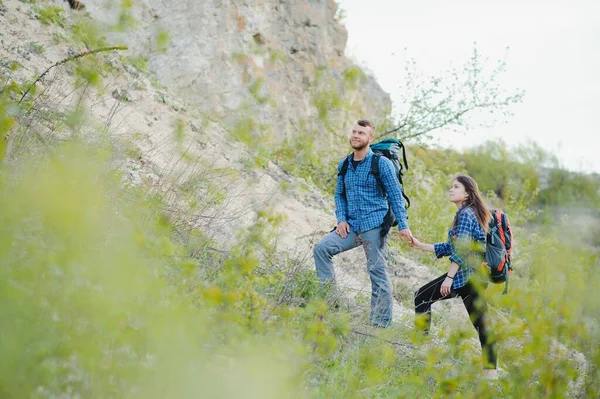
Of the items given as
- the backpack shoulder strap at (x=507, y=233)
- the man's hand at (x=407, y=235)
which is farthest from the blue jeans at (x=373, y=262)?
the backpack shoulder strap at (x=507, y=233)

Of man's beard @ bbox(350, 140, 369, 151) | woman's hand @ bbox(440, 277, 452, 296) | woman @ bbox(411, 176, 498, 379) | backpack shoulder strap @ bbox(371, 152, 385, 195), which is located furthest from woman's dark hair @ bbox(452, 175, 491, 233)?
man's beard @ bbox(350, 140, 369, 151)

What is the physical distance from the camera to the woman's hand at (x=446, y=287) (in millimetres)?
5008

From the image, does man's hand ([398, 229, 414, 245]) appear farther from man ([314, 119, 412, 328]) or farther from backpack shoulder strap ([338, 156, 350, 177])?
backpack shoulder strap ([338, 156, 350, 177])

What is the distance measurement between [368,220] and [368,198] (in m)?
0.21

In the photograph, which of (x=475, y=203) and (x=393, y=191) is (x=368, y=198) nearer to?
(x=393, y=191)

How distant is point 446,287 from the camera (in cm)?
502

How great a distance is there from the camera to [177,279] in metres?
2.92

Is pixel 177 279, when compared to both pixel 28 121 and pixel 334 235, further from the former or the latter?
pixel 334 235

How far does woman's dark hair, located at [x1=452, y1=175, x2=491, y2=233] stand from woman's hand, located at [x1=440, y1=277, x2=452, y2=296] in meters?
0.51

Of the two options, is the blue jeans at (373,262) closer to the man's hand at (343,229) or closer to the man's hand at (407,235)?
the man's hand at (343,229)

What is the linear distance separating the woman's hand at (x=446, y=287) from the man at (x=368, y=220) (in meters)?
0.49

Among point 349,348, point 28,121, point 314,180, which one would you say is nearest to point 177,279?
point 349,348

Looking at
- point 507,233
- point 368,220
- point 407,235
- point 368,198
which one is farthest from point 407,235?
point 507,233

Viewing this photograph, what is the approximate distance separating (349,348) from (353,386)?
1.03 meters
